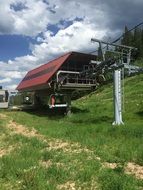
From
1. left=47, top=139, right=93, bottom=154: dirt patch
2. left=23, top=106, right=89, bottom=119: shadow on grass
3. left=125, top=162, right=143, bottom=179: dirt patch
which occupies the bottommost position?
left=125, top=162, right=143, bottom=179: dirt patch

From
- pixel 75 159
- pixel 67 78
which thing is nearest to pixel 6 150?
pixel 75 159

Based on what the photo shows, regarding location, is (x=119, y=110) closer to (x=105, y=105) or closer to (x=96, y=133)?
(x=96, y=133)

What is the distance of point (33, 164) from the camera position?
12.7 meters

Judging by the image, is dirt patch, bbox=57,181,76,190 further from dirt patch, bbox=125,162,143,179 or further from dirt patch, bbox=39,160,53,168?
dirt patch, bbox=39,160,53,168

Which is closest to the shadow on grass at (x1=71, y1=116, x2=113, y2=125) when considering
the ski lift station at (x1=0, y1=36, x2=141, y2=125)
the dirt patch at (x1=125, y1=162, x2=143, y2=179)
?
the ski lift station at (x1=0, y1=36, x2=141, y2=125)

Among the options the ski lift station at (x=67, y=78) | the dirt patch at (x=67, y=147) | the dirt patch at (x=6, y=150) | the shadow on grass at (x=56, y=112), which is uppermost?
the ski lift station at (x=67, y=78)

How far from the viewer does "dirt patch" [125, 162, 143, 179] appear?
10970 mm

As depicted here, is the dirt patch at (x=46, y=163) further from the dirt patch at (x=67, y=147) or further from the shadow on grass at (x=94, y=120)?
the shadow on grass at (x=94, y=120)

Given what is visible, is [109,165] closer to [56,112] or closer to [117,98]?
[117,98]

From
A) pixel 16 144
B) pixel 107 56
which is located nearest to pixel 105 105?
pixel 107 56

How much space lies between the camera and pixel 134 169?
11.5 m

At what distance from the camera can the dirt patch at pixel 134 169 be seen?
1097 centimetres

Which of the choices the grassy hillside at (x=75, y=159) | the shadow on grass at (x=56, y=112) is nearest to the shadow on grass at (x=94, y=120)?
the shadow on grass at (x=56, y=112)

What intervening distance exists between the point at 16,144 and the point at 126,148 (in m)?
5.45
